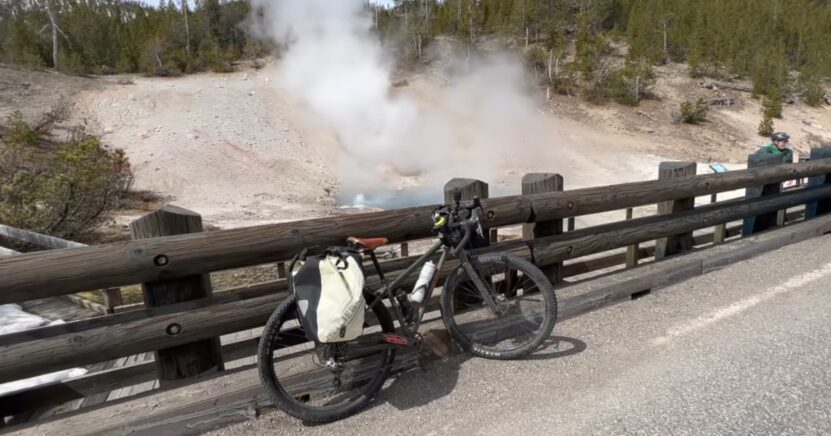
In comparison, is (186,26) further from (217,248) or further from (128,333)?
(128,333)

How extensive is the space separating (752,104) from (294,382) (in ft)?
133

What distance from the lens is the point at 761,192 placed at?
6148 mm

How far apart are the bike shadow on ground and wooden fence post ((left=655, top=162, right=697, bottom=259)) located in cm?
244

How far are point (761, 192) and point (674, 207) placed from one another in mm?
2004

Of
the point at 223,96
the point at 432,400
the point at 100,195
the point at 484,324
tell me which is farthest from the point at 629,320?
the point at 223,96

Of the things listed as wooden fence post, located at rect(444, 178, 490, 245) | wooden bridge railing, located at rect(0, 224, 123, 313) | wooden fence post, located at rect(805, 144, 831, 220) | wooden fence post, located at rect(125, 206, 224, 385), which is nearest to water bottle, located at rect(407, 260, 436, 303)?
wooden fence post, located at rect(444, 178, 490, 245)

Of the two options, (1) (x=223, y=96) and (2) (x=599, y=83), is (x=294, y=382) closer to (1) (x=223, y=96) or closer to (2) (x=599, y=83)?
(1) (x=223, y=96)

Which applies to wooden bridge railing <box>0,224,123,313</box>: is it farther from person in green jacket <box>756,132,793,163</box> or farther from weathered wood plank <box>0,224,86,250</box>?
person in green jacket <box>756,132,793,163</box>

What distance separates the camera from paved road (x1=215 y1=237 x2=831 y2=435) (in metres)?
2.39

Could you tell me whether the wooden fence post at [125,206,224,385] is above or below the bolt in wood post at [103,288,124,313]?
above

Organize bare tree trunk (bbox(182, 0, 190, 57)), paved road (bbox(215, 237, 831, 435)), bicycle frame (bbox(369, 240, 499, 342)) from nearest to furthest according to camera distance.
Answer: paved road (bbox(215, 237, 831, 435)) → bicycle frame (bbox(369, 240, 499, 342)) → bare tree trunk (bbox(182, 0, 190, 57))

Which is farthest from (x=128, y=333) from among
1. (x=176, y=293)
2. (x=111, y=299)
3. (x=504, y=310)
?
(x=111, y=299)

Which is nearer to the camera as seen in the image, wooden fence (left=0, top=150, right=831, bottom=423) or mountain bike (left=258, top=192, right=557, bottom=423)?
wooden fence (left=0, top=150, right=831, bottom=423)

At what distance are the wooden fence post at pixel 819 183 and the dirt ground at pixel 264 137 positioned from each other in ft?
33.7
